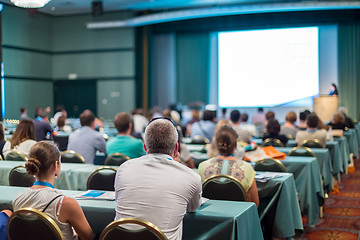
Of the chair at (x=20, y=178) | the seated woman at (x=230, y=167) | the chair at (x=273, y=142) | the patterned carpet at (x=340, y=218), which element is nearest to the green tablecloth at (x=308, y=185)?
the patterned carpet at (x=340, y=218)

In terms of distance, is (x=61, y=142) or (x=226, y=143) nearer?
(x=226, y=143)

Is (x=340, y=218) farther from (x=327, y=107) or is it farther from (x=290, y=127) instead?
(x=327, y=107)

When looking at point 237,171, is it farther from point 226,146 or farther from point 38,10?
point 38,10

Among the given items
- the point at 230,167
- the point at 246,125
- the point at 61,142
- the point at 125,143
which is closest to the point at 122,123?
the point at 125,143

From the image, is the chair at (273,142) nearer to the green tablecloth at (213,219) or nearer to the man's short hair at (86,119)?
the man's short hair at (86,119)

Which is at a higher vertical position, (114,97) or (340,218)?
(114,97)

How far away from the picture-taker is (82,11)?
18844 mm

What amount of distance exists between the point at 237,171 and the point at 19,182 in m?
2.01

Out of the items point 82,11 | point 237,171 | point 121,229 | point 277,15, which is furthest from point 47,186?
point 82,11

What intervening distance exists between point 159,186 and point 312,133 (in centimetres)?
505

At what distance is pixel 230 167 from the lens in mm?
3758

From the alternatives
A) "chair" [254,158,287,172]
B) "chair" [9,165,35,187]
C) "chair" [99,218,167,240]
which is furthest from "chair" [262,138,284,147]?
"chair" [99,218,167,240]

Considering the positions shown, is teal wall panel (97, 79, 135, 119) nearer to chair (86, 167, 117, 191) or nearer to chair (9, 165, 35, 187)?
chair (9, 165, 35, 187)

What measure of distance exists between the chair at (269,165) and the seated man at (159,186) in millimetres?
2176
